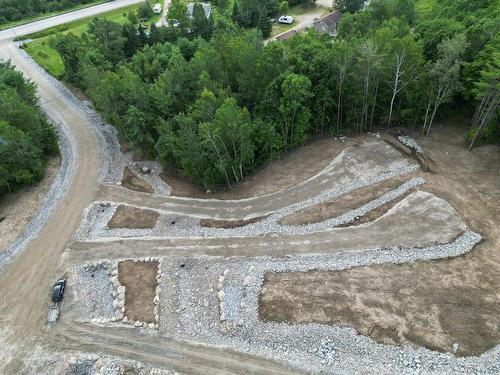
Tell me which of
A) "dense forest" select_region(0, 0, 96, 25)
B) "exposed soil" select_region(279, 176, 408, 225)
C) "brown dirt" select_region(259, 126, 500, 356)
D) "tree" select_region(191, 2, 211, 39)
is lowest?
"brown dirt" select_region(259, 126, 500, 356)

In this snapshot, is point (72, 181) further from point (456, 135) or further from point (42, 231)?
point (456, 135)

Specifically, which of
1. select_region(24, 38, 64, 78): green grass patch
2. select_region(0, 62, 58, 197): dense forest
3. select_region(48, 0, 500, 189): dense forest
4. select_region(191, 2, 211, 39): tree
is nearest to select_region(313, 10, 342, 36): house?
select_region(191, 2, 211, 39): tree

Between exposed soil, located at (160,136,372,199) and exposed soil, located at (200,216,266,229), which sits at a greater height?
exposed soil, located at (160,136,372,199)

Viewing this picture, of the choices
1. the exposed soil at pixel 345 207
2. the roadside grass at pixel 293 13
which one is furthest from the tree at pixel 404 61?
the roadside grass at pixel 293 13

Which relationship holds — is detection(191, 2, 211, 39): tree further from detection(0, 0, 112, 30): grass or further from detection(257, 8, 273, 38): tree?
detection(0, 0, 112, 30): grass

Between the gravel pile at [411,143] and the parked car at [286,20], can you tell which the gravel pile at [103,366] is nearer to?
the gravel pile at [411,143]

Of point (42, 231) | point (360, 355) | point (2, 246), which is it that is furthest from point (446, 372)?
point (2, 246)

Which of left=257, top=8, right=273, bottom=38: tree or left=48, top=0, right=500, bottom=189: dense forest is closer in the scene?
left=48, top=0, right=500, bottom=189: dense forest
